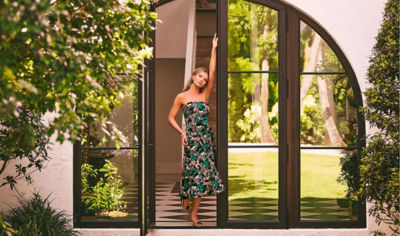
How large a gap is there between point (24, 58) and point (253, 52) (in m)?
3.45

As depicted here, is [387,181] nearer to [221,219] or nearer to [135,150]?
[221,219]

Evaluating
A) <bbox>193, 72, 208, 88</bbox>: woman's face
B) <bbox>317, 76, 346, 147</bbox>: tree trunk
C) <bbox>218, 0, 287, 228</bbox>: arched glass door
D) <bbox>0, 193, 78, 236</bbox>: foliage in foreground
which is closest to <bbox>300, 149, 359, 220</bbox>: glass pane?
<bbox>317, 76, 346, 147</bbox>: tree trunk

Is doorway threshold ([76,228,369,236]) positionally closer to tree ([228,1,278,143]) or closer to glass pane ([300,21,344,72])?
tree ([228,1,278,143])

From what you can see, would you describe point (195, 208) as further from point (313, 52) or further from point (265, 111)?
point (313, 52)

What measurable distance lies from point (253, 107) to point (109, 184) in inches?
64.8

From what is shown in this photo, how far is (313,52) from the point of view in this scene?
19.5 feet

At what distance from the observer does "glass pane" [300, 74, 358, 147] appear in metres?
5.95

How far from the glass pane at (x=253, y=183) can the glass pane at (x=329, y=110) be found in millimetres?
484

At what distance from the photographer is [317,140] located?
19.5 ft

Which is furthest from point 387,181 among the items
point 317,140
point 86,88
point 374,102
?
point 86,88

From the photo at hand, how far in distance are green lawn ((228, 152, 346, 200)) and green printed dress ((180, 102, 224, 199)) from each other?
235mm

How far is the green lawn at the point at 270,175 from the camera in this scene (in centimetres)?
593

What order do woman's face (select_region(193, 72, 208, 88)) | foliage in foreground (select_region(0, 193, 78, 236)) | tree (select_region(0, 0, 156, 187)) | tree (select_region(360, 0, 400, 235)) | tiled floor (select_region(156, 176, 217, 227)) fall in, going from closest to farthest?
1. tree (select_region(0, 0, 156, 187))
2. tree (select_region(360, 0, 400, 235))
3. foliage in foreground (select_region(0, 193, 78, 236))
4. woman's face (select_region(193, 72, 208, 88))
5. tiled floor (select_region(156, 176, 217, 227))

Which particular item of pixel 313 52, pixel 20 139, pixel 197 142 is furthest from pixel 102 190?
pixel 20 139
